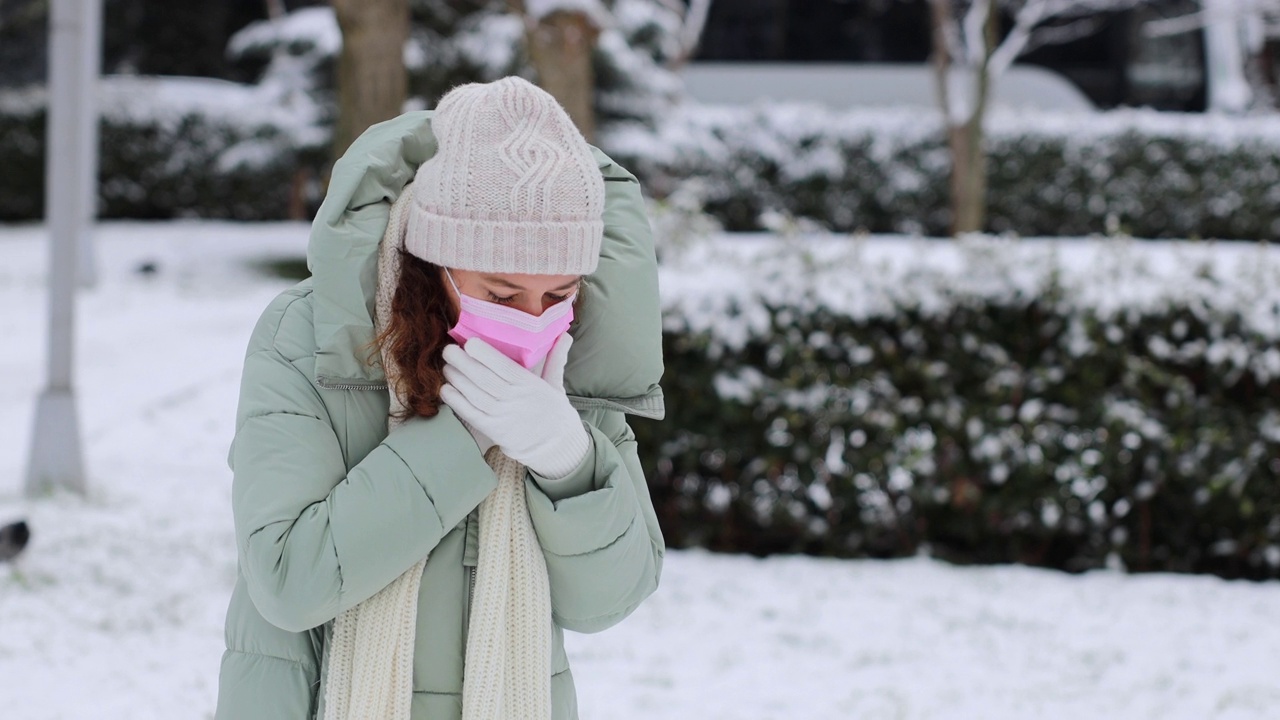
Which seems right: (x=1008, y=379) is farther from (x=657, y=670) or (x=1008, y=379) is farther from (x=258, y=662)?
(x=258, y=662)

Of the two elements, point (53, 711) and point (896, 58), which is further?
point (896, 58)

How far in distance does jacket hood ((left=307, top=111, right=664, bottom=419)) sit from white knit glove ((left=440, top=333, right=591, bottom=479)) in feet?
0.40

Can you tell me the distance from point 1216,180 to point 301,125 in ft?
37.9

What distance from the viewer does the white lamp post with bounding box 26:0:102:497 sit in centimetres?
573

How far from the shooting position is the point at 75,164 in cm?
591

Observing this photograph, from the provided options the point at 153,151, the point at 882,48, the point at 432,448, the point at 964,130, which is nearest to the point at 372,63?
the point at 432,448

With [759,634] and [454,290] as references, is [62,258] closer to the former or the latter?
[759,634]

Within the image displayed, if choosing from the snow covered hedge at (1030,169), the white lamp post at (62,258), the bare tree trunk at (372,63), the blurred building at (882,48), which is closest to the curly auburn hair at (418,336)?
the white lamp post at (62,258)

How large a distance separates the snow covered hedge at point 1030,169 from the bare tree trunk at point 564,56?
8497 mm

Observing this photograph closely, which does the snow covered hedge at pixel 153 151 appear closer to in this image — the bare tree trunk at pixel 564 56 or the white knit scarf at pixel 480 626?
the bare tree trunk at pixel 564 56

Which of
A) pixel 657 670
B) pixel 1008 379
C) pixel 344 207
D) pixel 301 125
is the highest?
pixel 301 125

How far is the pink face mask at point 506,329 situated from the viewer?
64.4 inches

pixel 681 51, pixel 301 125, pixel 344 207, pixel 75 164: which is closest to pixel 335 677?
pixel 344 207

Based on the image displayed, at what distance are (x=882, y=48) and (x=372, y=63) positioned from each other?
1210 centimetres
